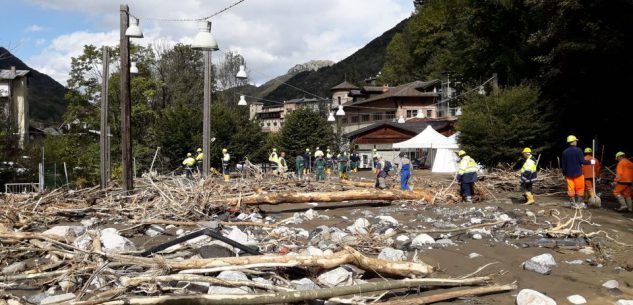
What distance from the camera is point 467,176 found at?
49.2ft

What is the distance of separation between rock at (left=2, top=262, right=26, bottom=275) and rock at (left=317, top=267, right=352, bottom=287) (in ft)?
12.8

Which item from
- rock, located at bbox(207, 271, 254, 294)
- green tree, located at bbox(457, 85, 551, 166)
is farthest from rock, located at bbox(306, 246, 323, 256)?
green tree, located at bbox(457, 85, 551, 166)

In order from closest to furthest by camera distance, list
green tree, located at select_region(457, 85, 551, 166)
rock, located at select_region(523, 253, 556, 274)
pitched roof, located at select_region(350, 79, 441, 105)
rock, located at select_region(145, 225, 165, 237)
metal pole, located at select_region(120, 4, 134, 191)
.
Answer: rock, located at select_region(523, 253, 556, 274), rock, located at select_region(145, 225, 165, 237), metal pole, located at select_region(120, 4, 134, 191), green tree, located at select_region(457, 85, 551, 166), pitched roof, located at select_region(350, 79, 441, 105)

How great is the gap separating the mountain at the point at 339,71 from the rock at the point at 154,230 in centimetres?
12505

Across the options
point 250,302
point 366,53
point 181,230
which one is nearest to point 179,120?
point 181,230

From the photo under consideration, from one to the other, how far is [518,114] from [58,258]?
2202 cm

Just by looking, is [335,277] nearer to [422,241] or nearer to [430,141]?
[422,241]

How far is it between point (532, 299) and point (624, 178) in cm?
896

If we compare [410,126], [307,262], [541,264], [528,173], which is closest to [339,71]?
[410,126]

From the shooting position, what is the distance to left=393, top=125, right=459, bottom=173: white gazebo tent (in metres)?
30.1

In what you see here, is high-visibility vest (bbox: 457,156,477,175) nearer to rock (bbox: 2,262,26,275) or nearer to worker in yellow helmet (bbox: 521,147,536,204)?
worker in yellow helmet (bbox: 521,147,536,204)

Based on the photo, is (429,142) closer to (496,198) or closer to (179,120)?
(496,198)

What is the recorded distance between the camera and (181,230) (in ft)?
35.0

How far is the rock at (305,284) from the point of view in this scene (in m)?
6.17
